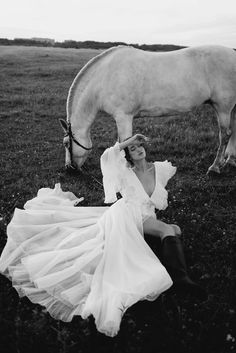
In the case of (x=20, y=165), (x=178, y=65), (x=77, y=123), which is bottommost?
(x=20, y=165)

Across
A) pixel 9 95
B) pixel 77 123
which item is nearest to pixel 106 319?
pixel 77 123

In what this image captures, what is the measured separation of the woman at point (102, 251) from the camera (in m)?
3.97

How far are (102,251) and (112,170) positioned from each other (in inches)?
49.2

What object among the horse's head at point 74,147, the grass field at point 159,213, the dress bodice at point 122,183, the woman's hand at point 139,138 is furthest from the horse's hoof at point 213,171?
the woman's hand at point 139,138

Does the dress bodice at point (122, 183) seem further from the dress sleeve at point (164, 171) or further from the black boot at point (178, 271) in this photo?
the black boot at point (178, 271)

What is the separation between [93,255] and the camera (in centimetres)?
443

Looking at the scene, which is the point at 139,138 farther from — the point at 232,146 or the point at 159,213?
the point at 232,146

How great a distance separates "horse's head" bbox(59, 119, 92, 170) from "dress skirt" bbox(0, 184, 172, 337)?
3414mm

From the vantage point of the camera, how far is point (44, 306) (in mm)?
4168

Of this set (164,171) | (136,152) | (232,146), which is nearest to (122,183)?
(136,152)

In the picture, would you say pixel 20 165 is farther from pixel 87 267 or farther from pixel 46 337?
pixel 46 337

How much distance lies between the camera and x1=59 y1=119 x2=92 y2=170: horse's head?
8.62m

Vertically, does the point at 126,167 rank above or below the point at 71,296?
above

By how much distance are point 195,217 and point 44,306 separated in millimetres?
3326
